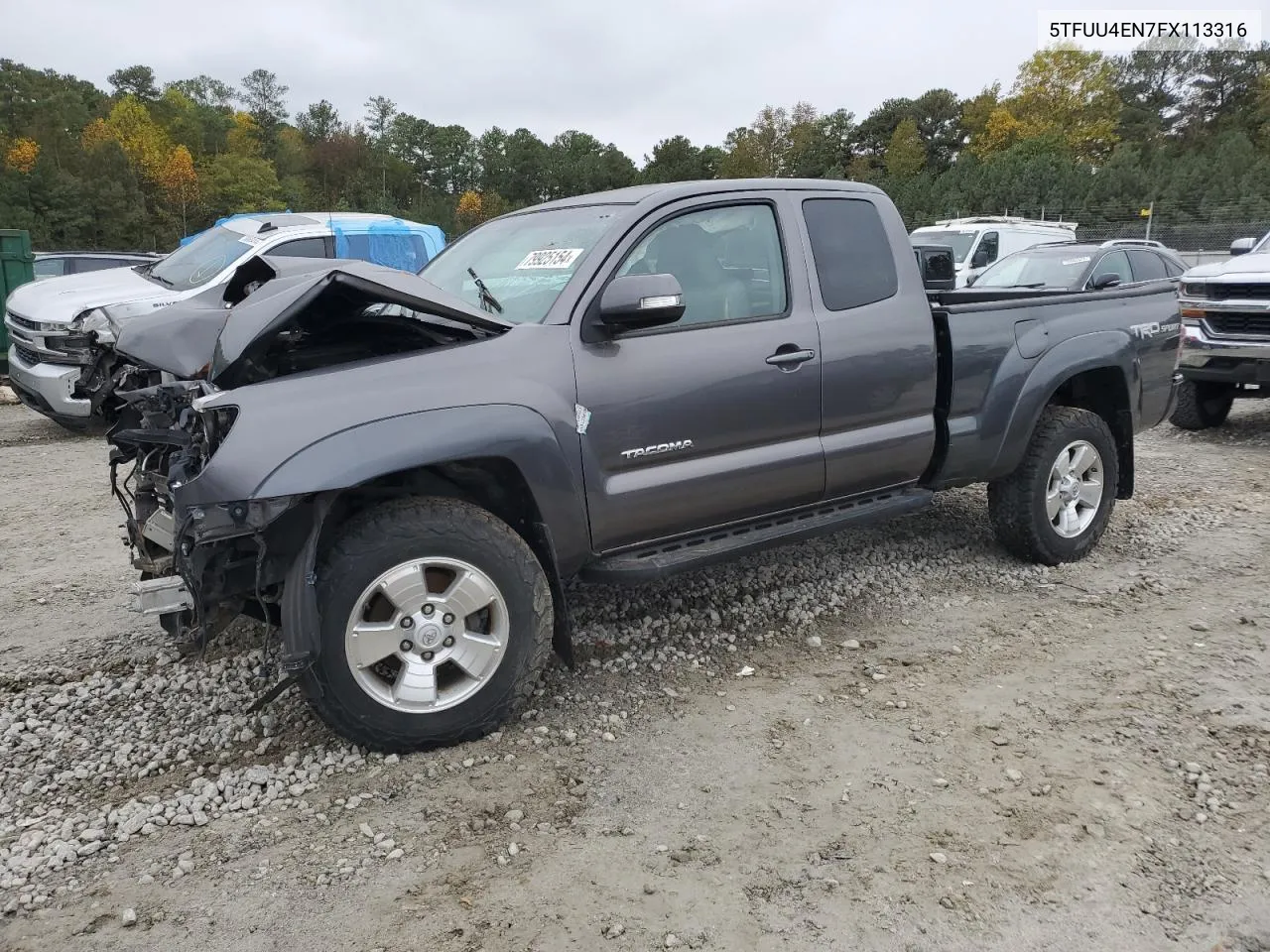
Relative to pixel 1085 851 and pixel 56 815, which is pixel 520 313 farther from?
pixel 1085 851

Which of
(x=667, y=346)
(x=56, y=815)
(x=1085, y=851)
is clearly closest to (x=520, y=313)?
(x=667, y=346)

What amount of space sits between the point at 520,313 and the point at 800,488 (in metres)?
1.42

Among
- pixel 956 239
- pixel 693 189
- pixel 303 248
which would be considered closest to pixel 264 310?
pixel 693 189

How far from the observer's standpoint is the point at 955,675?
380 cm

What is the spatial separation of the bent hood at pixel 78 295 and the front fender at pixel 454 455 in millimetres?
5768

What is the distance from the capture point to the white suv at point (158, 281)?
8156mm

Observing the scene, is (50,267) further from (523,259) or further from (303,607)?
(303,607)

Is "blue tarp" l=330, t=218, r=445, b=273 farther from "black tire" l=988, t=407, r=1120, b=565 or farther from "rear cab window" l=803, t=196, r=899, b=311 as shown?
"black tire" l=988, t=407, r=1120, b=565

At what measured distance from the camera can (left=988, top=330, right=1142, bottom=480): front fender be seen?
466cm

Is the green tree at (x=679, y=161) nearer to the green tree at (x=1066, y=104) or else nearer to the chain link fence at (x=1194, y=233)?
the green tree at (x=1066, y=104)

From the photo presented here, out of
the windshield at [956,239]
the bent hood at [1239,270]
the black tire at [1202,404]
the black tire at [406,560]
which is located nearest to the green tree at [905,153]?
the windshield at [956,239]

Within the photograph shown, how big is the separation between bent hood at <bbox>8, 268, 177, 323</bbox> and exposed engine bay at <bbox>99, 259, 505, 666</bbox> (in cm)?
473

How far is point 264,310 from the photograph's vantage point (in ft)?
9.91

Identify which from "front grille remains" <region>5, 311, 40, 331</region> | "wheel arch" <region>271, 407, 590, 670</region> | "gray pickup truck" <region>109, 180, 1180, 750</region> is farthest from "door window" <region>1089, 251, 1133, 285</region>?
"front grille remains" <region>5, 311, 40, 331</region>
